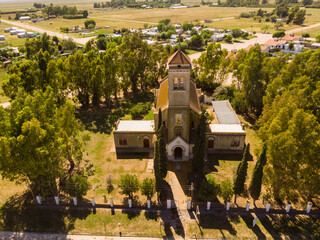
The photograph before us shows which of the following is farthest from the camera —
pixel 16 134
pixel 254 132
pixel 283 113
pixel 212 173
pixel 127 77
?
pixel 127 77

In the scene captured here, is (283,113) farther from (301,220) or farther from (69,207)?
(69,207)

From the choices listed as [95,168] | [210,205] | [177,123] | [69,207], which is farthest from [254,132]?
[69,207]

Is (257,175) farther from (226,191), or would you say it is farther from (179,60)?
(179,60)

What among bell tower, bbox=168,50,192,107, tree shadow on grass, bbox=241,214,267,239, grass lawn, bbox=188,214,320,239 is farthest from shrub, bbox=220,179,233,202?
bell tower, bbox=168,50,192,107

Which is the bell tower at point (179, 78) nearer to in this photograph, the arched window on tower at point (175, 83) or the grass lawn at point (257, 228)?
the arched window on tower at point (175, 83)

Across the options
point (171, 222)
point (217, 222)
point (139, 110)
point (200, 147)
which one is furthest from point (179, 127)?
point (139, 110)
